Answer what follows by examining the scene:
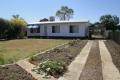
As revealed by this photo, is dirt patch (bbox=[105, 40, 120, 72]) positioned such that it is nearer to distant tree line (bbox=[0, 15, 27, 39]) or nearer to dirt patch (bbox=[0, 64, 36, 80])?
dirt patch (bbox=[0, 64, 36, 80])

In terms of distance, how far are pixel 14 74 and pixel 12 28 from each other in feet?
101

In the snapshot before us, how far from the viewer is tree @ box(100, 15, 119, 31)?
208 feet

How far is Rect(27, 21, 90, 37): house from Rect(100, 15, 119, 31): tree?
2485 cm

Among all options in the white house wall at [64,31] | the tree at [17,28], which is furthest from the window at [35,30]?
the tree at [17,28]

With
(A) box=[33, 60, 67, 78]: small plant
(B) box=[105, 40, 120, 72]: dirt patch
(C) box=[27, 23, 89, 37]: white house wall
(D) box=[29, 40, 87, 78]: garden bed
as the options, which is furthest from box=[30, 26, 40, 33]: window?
(A) box=[33, 60, 67, 78]: small plant

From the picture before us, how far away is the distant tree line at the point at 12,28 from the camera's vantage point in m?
36.1

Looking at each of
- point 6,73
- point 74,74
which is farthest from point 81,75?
point 6,73

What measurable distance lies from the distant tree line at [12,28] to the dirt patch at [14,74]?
2718 centimetres

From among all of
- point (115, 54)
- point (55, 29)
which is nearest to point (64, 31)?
point (55, 29)

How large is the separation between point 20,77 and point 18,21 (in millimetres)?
32809

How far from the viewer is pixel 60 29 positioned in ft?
131

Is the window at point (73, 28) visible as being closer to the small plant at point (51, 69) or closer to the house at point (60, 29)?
the house at point (60, 29)

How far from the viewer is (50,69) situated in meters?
8.99

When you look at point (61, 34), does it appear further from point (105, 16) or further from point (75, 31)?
point (105, 16)
